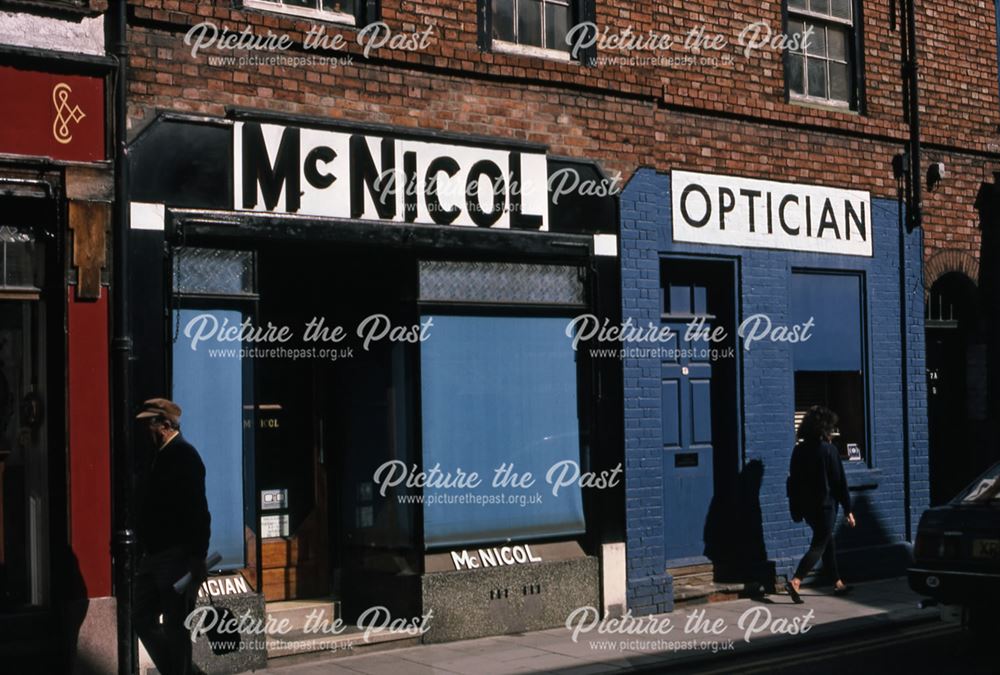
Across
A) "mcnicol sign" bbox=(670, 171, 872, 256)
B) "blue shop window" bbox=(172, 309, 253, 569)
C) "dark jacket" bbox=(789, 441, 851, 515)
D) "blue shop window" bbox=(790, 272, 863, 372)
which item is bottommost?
"dark jacket" bbox=(789, 441, 851, 515)

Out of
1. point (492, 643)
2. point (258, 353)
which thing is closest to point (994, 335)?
point (492, 643)

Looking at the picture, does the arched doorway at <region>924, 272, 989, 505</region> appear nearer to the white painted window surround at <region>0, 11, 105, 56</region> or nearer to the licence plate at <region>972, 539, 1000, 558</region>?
the licence plate at <region>972, 539, 1000, 558</region>

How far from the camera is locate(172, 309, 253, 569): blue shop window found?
394 inches

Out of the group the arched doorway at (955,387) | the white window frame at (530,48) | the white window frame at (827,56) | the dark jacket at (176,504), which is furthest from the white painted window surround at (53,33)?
the arched doorway at (955,387)

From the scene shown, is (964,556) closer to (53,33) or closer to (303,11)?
(303,11)

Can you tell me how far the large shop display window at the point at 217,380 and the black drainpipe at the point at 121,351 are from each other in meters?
0.48

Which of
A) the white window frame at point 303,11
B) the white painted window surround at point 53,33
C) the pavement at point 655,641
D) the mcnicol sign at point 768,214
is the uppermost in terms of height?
the white window frame at point 303,11

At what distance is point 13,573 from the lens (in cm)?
944

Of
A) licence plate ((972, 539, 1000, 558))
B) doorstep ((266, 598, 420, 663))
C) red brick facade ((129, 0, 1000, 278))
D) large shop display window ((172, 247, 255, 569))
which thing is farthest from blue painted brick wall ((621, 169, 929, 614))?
large shop display window ((172, 247, 255, 569))

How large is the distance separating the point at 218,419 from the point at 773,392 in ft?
19.8

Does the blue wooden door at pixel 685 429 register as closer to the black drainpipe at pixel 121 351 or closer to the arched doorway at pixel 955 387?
the arched doorway at pixel 955 387

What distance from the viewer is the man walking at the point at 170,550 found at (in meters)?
8.74

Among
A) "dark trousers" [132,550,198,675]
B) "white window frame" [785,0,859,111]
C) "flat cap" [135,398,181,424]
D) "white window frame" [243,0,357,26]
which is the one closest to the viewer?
"dark trousers" [132,550,198,675]

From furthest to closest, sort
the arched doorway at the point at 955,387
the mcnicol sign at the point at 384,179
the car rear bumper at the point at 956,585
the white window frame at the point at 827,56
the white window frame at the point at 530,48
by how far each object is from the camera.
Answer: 1. the arched doorway at the point at 955,387
2. the white window frame at the point at 827,56
3. the white window frame at the point at 530,48
4. the mcnicol sign at the point at 384,179
5. the car rear bumper at the point at 956,585
